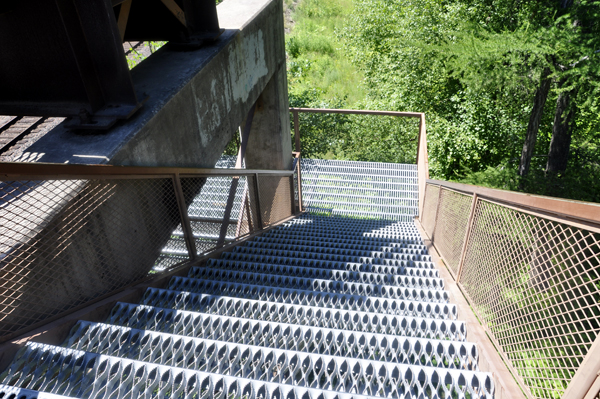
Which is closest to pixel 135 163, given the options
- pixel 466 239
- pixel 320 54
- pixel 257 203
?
pixel 257 203

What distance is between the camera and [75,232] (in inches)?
107

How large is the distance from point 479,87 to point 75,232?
7.56 m

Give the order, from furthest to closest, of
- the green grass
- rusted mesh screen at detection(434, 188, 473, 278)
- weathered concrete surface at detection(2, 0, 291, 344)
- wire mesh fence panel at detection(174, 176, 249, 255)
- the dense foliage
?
the green grass < wire mesh fence panel at detection(174, 176, 249, 255) < the dense foliage < rusted mesh screen at detection(434, 188, 473, 278) < weathered concrete surface at detection(2, 0, 291, 344)

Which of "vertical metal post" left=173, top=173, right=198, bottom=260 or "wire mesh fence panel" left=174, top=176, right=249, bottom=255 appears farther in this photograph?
"wire mesh fence panel" left=174, top=176, right=249, bottom=255

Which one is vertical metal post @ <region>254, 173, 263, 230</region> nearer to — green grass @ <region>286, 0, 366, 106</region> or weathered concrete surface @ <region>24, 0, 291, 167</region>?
weathered concrete surface @ <region>24, 0, 291, 167</region>

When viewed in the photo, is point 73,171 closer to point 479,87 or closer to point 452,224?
point 452,224

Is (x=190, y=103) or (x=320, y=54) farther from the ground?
(x=190, y=103)

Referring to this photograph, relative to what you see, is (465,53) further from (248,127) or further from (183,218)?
(183,218)

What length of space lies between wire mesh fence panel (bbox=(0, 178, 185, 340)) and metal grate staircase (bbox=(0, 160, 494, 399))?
315 mm

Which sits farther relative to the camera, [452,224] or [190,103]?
[190,103]

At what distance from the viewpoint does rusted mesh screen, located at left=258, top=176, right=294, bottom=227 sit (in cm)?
646

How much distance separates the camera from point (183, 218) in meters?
3.64

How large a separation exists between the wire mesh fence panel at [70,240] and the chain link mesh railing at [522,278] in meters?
2.93

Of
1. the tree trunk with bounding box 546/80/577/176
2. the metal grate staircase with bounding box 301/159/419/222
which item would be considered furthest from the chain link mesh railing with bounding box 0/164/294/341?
the tree trunk with bounding box 546/80/577/176
